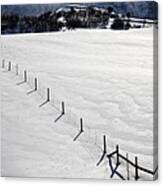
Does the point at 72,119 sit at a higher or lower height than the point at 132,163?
higher

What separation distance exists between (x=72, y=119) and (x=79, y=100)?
0.21ft

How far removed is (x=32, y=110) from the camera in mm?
1942

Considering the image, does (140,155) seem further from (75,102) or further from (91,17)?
(91,17)

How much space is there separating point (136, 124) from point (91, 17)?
367mm

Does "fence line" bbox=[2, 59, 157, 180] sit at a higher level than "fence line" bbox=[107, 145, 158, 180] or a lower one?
higher

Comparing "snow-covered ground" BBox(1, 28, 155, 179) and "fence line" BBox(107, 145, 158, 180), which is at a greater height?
"snow-covered ground" BBox(1, 28, 155, 179)

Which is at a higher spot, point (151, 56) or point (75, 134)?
point (151, 56)

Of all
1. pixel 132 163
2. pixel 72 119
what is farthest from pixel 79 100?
pixel 132 163

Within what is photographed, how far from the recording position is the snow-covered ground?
1.85 meters

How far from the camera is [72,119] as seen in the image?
6.25ft

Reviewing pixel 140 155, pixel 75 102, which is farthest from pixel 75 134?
pixel 140 155

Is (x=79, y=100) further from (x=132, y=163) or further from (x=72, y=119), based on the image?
(x=132, y=163)

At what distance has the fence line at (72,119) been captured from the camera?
187 cm

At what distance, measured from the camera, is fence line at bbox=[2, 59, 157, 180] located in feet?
6.14
